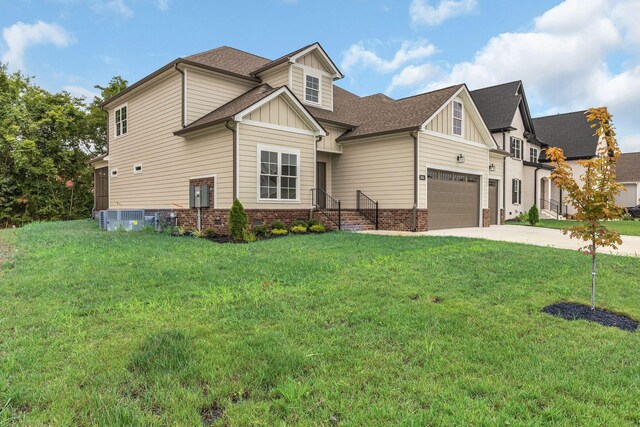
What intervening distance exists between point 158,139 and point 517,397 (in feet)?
51.1

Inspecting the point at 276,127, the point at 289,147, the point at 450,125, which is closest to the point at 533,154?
the point at 450,125

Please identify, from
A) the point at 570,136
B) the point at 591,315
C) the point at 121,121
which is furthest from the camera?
the point at 570,136

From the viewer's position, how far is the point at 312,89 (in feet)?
54.1

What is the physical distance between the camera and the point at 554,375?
116 inches

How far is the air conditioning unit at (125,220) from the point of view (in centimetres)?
1410

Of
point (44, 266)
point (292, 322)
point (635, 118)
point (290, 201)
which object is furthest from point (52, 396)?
point (635, 118)

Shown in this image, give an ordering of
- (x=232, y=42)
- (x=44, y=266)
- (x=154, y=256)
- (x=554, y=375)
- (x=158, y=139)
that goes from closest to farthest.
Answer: (x=554, y=375) < (x=44, y=266) < (x=154, y=256) < (x=158, y=139) < (x=232, y=42)

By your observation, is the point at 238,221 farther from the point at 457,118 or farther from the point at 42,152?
the point at 42,152

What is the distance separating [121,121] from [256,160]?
9.74 m

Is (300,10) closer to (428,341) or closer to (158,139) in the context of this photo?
(158,139)

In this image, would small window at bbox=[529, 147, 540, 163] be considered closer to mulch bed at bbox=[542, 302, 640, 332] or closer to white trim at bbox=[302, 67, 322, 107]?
white trim at bbox=[302, 67, 322, 107]

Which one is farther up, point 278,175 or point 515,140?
point 515,140

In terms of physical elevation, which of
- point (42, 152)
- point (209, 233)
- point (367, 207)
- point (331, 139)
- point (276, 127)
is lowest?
point (209, 233)

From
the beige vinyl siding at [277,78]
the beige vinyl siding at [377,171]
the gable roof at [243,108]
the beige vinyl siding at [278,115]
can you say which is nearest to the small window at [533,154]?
the beige vinyl siding at [377,171]
